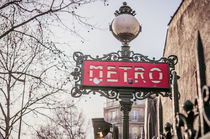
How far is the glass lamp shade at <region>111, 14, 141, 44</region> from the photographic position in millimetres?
5031

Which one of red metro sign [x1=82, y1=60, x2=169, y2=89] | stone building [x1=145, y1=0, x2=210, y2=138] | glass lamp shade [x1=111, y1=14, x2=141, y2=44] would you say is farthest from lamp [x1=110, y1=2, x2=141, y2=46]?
stone building [x1=145, y1=0, x2=210, y2=138]

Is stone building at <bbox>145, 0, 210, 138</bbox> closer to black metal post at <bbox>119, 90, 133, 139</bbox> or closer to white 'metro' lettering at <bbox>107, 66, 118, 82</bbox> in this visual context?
black metal post at <bbox>119, 90, 133, 139</bbox>

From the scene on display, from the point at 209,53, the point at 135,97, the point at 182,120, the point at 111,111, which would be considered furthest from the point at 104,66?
the point at 111,111

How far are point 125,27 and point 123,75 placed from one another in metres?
0.98

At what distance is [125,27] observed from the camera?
5016mm

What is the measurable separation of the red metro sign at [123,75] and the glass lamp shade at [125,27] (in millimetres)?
681

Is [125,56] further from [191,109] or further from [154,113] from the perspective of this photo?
[154,113]

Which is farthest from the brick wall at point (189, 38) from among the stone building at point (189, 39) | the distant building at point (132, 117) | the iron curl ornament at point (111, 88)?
the distant building at point (132, 117)

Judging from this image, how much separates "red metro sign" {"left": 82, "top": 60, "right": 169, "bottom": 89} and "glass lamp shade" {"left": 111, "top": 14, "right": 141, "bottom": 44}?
681mm

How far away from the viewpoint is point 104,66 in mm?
4633

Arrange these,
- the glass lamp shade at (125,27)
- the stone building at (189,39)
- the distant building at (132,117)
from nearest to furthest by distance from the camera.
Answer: the glass lamp shade at (125,27), the stone building at (189,39), the distant building at (132,117)

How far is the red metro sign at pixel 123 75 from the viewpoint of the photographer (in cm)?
453

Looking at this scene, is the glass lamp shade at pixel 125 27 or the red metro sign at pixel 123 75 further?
the glass lamp shade at pixel 125 27

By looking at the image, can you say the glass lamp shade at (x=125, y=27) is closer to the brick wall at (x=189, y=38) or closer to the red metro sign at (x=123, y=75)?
the red metro sign at (x=123, y=75)
